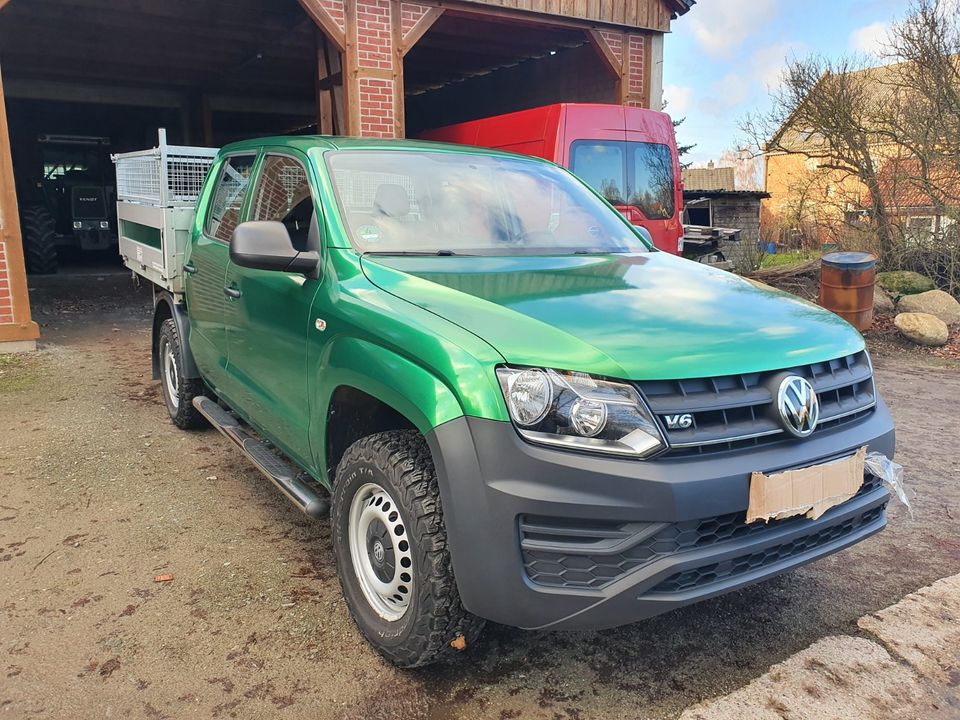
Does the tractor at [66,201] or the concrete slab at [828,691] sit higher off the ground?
the tractor at [66,201]

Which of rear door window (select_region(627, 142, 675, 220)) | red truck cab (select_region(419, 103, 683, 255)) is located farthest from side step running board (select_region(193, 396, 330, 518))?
rear door window (select_region(627, 142, 675, 220))

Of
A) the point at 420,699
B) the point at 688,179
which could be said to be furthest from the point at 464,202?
the point at 688,179

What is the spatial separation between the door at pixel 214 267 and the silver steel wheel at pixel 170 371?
581 millimetres

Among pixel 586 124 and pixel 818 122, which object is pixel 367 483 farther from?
pixel 818 122

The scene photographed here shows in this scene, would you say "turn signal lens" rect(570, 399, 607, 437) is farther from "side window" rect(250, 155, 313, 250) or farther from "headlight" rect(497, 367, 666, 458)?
"side window" rect(250, 155, 313, 250)

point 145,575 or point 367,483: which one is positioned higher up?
point 367,483

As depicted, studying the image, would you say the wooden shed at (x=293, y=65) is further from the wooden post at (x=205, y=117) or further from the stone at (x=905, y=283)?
the stone at (x=905, y=283)

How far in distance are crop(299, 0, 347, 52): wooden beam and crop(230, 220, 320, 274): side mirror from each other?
22.5 feet

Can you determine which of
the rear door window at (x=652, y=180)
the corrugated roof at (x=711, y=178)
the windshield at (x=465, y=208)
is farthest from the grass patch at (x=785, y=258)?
the corrugated roof at (x=711, y=178)

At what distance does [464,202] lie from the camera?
3.44m

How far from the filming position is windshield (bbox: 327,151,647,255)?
3.16 m

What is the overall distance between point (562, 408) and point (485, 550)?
45 cm

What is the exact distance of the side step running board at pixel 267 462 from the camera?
3047mm

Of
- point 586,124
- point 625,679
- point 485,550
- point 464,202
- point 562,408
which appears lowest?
point 625,679
